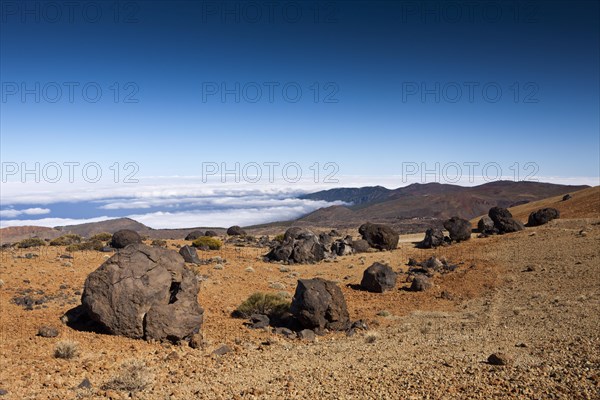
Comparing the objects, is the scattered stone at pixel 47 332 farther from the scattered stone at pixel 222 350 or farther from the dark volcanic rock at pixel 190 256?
the dark volcanic rock at pixel 190 256

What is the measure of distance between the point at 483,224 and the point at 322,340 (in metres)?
30.4

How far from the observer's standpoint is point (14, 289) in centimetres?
1961

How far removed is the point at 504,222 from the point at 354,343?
29332 mm

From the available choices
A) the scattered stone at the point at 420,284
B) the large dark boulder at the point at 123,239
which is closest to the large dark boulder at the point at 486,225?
the scattered stone at the point at 420,284

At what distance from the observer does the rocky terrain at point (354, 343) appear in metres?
9.27

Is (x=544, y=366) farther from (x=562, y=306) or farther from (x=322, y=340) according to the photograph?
(x=562, y=306)

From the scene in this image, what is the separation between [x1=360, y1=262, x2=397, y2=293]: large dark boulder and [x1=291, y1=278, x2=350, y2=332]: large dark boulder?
268 inches

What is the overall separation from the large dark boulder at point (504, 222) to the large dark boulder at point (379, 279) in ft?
63.6

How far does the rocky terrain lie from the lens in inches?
365

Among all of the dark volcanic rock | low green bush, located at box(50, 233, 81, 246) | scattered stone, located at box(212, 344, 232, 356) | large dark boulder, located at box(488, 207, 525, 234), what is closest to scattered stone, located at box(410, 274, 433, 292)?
scattered stone, located at box(212, 344, 232, 356)

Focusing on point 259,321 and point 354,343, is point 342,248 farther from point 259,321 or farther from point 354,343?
point 354,343

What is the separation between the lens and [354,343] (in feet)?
45.9

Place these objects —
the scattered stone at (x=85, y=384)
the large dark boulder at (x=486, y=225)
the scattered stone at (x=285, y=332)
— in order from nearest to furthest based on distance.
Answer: the scattered stone at (x=85, y=384) → the scattered stone at (x=285, y=332) → the large dark boulder at (x=486, y=225)

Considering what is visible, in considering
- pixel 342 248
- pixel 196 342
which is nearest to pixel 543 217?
pixel 342 248
